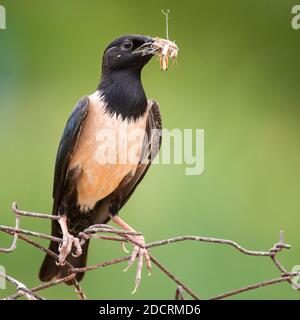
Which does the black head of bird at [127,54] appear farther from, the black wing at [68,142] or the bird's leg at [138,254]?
the bird's leg at [138,254]

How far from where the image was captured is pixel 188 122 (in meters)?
4.43

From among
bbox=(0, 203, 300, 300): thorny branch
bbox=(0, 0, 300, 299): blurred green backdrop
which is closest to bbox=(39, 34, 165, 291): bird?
bbox=(0, 0, 300, 299): blurred green backdrop

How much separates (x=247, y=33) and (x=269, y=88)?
1.26 ft

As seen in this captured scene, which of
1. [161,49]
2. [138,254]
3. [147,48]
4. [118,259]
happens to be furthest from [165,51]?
[118,259]

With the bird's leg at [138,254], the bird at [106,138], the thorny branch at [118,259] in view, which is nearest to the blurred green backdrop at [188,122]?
the bird's leg at [138,254]

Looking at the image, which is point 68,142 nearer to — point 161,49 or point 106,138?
point 106,138

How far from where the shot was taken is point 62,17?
15.7 feet

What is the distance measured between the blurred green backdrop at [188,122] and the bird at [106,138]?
58cm

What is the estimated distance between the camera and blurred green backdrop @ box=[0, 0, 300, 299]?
4039mm

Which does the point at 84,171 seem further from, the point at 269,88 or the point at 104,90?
the point at 269,88

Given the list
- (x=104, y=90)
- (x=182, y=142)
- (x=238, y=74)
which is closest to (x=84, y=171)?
(x=104, y=90)

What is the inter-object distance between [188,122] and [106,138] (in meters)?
1.13

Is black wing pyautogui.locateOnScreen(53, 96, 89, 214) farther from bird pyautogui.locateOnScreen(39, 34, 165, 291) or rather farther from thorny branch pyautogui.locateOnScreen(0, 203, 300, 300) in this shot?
thorny branch pyautogui.locateOnScreen(0, 203, 300, 300)
